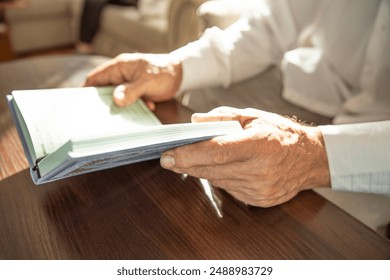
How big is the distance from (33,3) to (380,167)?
2810 millimetres

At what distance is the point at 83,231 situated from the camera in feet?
1.52

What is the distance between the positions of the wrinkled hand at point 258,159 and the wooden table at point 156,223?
0.09 ft

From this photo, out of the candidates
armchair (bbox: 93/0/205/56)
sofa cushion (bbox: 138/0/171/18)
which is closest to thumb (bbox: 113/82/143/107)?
armchair (bbox: 93/0/205/56)

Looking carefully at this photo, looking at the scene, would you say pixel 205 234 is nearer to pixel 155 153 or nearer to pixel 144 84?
pixel 155 153

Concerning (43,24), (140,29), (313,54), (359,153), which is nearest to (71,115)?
(359,153)

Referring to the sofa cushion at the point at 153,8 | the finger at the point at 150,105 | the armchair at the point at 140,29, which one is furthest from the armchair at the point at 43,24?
the finger at the point at 150,105

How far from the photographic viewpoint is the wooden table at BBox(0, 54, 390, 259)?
45cm

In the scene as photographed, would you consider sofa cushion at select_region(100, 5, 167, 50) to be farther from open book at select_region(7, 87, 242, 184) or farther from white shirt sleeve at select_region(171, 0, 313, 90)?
open book at select_region(7, 87, 242, 184)

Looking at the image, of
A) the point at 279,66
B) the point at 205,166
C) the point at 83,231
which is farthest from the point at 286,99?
the point at 83,231

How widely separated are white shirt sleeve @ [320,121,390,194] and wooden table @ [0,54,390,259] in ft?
0.18

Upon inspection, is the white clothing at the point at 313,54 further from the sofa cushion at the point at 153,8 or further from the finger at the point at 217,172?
the sofa cushion at the point at 153,8

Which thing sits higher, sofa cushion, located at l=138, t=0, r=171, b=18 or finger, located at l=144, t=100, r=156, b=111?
finger, located at l=144, t=100, r=156, b=111

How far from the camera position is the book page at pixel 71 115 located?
519 mm

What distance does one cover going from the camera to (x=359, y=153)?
542mm
